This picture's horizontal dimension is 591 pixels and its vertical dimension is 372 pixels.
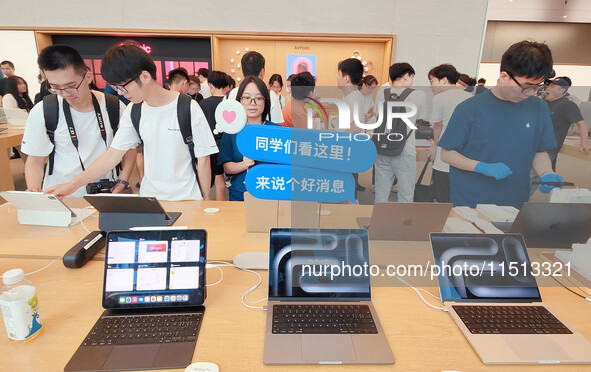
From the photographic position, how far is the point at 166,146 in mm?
1921

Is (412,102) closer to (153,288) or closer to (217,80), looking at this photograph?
(153,288)

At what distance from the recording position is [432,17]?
562cm

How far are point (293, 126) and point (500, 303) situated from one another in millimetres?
959

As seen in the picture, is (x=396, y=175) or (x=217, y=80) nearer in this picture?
(x=396, y=175)

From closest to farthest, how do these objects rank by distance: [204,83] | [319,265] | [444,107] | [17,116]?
1. [319,265]
2. [444,107]
3. [17,116]
4. [204,83]

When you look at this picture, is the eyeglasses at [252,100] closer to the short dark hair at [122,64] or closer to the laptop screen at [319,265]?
the short dark hair at [122,64]

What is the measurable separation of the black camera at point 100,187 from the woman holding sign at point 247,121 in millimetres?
676

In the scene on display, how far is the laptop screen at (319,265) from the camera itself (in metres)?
1.11

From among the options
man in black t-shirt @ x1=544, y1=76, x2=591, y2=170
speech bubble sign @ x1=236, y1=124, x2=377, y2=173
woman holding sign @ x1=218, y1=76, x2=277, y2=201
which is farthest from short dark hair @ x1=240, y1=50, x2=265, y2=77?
man in black t-shirt @ x1=544, y1=76, x2=591, y2=170

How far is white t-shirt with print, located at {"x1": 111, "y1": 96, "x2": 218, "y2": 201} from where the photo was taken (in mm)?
1885

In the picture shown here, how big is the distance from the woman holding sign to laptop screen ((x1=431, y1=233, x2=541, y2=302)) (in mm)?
1138

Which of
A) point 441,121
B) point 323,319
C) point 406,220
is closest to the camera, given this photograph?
point 323,319

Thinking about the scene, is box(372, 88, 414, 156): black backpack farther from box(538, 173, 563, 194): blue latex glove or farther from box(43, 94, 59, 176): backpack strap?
box(43, 94, 59, 176): backpack strap

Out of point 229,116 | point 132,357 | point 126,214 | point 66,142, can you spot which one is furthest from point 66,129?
point 132,357
